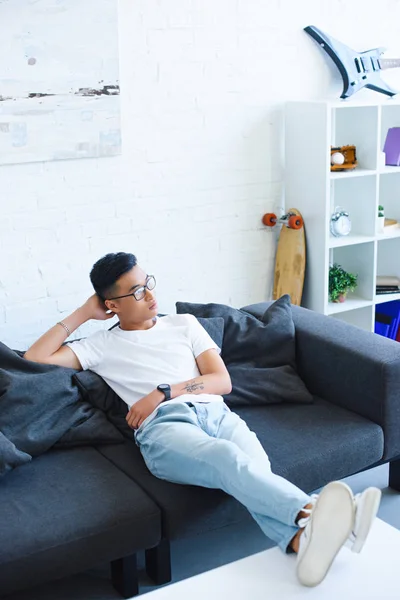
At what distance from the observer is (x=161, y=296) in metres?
3.74

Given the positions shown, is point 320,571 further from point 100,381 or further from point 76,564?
point 100,381

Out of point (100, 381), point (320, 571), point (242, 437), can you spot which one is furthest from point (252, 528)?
point (320, 571)

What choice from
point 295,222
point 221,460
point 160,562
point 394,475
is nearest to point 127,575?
point 160,562

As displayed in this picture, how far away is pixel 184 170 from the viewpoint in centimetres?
370

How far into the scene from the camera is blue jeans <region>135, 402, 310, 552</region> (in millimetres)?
2191

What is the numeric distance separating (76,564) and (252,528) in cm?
76

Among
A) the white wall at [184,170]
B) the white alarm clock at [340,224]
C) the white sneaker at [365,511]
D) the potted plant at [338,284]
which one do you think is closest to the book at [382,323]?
the potted plant at [338,284]

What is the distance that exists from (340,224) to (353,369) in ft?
3.97

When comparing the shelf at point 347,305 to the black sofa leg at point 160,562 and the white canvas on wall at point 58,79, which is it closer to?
the white canvas on wall at point 58,79

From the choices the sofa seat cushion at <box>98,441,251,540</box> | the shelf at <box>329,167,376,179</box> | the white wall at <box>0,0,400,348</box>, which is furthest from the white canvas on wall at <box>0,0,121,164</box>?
the sofa seat cushion at <box>98,441,251,540</box>

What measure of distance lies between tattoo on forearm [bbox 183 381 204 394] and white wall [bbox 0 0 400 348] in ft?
2.98

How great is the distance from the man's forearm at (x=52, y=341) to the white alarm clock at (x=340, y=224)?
1516 millimetres

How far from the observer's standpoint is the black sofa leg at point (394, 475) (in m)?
3.10

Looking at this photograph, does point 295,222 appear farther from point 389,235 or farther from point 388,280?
point 388,280
